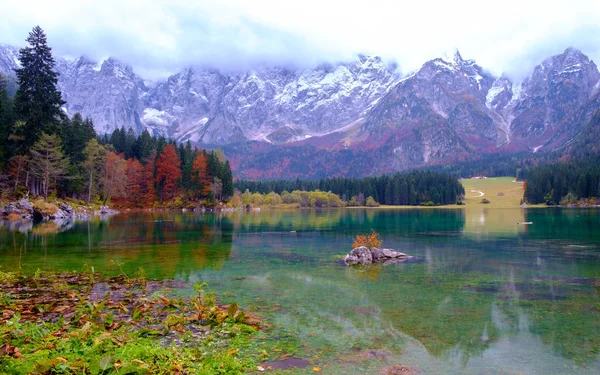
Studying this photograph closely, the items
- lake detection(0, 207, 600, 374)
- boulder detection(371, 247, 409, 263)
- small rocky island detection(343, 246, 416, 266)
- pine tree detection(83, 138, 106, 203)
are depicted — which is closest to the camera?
lake detection(0, 207, 600, 374)

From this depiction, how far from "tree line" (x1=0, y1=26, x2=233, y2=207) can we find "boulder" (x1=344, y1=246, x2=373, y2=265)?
215 feet

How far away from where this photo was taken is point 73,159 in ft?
332

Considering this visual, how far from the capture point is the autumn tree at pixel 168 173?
135250mm

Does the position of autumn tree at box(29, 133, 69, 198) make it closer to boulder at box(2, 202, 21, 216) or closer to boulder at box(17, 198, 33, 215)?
boulder at box(17, 198, 33, 215)

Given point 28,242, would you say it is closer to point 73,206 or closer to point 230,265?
point 230,265

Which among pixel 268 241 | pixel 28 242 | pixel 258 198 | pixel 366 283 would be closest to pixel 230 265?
pixel 366 283

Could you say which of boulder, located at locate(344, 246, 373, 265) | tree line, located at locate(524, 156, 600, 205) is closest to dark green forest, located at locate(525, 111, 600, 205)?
tree line, located at locate(524, 156, 600, 205)

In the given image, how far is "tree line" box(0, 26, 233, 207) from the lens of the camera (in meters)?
76.0

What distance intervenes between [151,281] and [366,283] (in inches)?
471

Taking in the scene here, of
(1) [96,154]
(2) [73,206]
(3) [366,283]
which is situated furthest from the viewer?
(1) [96,154]

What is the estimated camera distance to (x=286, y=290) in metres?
22.0

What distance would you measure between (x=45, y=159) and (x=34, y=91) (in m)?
12.2

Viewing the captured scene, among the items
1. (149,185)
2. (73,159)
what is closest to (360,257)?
(73,159)

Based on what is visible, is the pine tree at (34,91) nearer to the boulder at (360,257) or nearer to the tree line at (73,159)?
the tree line at (73,159)
